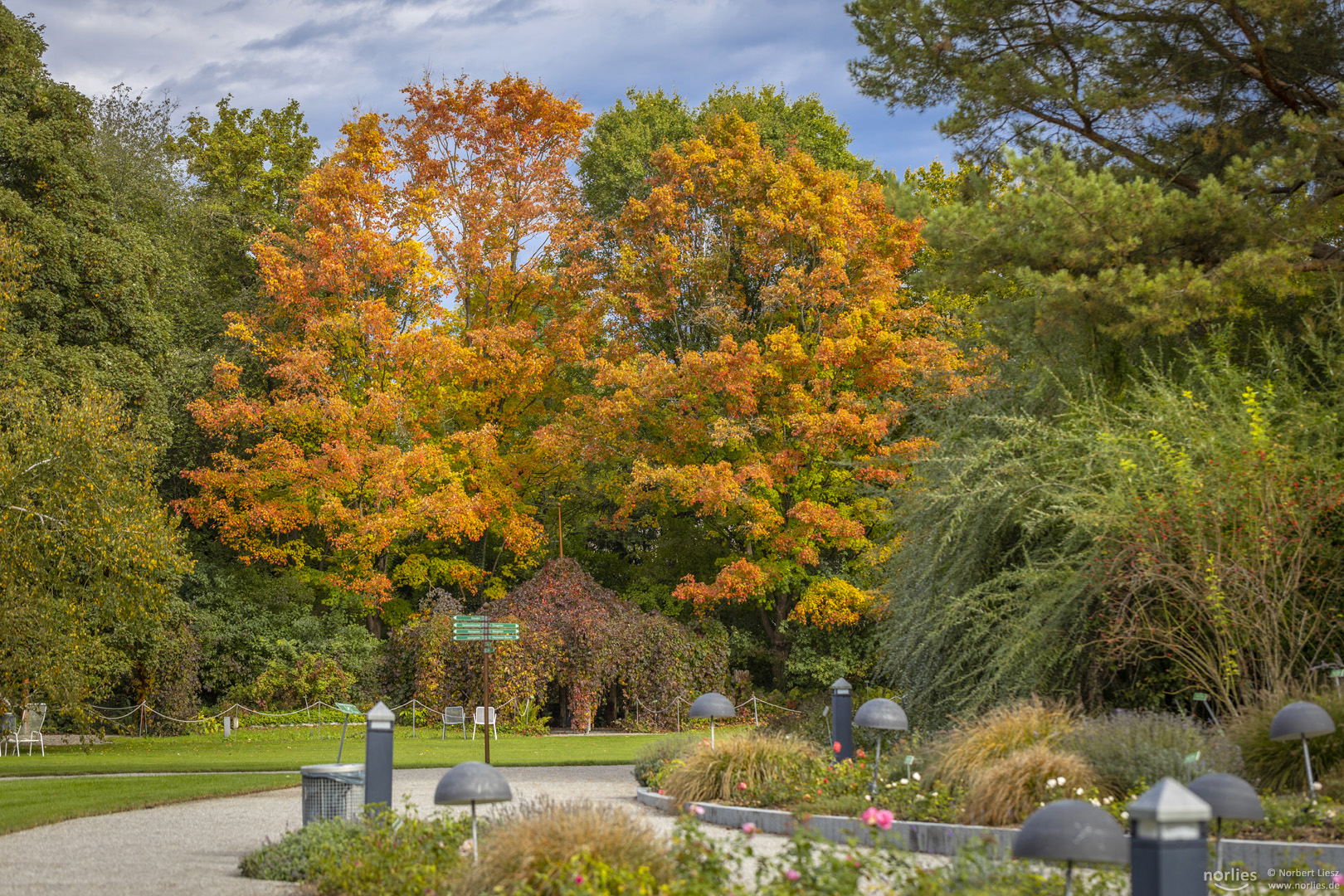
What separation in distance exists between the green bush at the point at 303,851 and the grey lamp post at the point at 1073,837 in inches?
178

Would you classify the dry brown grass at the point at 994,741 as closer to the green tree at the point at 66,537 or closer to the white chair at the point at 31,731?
the green tree at the point at 66,537

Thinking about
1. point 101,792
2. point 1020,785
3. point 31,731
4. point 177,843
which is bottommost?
point 31,731

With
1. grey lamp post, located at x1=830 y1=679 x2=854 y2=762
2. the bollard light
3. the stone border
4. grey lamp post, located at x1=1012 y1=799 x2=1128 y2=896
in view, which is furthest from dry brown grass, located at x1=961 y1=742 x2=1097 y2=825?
the bollard light

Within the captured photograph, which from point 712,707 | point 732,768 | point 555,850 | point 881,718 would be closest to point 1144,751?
point 881,718

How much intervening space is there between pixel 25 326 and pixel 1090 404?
60.7ft

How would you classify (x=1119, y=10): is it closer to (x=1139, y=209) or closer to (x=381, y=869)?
(x=1139, y=209)

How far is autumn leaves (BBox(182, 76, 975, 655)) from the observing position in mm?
22375

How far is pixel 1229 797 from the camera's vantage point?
16.8ft

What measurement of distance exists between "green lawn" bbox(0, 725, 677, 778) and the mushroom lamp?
10.4 meters

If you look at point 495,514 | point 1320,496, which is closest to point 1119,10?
point 1320,496

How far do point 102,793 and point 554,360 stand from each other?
15846 mm

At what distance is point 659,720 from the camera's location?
25.0 meters

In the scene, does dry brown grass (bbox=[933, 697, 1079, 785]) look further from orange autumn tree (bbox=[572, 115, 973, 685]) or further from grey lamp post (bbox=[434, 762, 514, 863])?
orange autumn tree (bbox=[572, 115, 973, 685])

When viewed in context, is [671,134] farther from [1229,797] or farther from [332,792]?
[1229,797]
